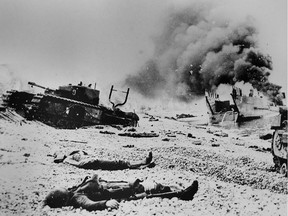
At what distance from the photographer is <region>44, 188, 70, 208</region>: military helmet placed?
116 inches

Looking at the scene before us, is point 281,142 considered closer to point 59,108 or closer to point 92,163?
point 92,163

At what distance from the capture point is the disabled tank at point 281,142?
487 cm

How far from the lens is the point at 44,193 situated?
3.10 metres

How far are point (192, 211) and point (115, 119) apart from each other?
5515 millimetres

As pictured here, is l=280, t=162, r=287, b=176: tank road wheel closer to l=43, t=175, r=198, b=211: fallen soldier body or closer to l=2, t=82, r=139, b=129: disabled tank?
l=43, t=175, r=198, b=211: fallen soldier body

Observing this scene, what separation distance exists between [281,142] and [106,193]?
332cm

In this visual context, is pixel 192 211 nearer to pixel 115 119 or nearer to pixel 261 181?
pixel 261 181

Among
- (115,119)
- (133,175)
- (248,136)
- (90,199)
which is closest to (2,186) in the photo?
(90,199)

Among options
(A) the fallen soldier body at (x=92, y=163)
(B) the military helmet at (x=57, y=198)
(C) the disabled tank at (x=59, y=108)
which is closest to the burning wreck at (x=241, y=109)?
(C) the disabled tank at (x=59, y=108)

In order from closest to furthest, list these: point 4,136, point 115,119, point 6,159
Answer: point 6,159, point 4,136, point 115,119

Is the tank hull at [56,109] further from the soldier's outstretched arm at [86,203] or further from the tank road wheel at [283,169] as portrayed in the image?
the soldier's outstretched arm at [86,203]

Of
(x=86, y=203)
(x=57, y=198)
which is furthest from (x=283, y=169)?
(x=57, y=198)

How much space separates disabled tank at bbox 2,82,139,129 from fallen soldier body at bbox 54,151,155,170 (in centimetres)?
393

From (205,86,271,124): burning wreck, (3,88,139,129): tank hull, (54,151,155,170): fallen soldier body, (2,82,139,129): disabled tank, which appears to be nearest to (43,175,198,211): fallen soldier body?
(54,151,155,170): fallen soldier body
